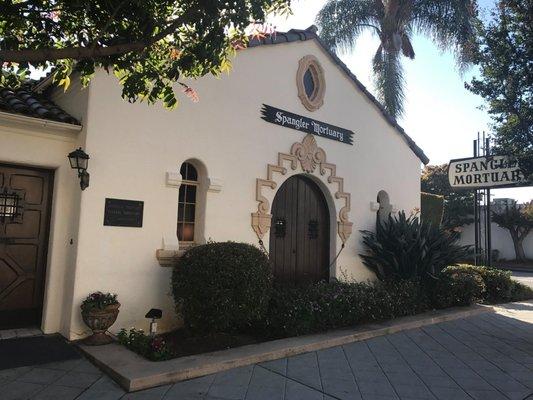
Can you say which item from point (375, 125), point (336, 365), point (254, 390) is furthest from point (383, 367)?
point (375, 125)

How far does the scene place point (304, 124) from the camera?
9336 millimetres

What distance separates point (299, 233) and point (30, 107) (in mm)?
5438

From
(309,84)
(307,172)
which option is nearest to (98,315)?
(307,172)

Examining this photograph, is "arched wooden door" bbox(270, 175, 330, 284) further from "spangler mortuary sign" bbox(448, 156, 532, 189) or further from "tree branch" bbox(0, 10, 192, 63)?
"tree branch" bbox(0, 10, 192, 63)

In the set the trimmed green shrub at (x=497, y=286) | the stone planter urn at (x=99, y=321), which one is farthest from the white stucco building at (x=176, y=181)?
the trimmed green shrub at (x=497, y=286)

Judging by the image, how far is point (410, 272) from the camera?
9.80 meters

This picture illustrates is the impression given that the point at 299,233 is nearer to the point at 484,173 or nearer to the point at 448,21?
the point at 484,173

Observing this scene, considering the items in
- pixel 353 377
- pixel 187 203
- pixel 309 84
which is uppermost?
pixel 309 84

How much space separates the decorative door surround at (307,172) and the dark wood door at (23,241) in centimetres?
349

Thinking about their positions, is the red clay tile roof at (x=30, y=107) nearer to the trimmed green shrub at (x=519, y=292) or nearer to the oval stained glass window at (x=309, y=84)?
the oval stained glass window at (x=309, y=84)

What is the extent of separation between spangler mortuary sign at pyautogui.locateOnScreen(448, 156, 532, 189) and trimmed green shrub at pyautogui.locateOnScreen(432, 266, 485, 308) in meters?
2.68

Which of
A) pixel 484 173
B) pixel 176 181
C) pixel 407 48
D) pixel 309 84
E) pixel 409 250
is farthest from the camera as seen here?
pixel 407 48

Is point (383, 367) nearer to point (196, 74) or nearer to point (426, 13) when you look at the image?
point (196, 74)

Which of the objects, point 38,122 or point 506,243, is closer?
point 38,122
